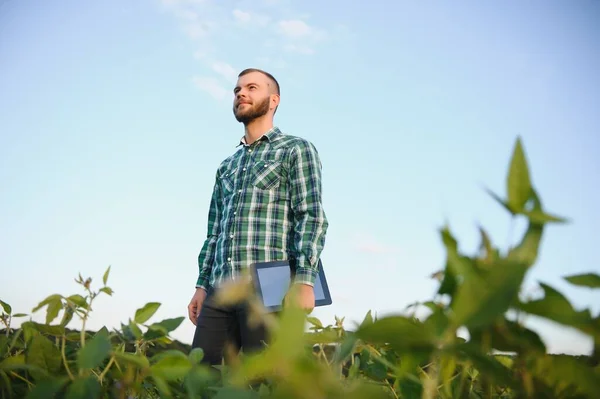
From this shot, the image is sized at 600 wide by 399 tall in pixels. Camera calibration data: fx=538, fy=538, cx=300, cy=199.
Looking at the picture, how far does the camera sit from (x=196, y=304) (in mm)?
3859

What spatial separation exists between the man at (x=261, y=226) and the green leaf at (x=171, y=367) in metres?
2.53

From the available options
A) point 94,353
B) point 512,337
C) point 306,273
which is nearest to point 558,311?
point 512,337

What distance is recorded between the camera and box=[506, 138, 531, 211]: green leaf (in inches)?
14.2

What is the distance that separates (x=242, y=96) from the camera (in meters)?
4.05

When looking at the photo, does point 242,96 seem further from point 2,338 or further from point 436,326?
point 436,326

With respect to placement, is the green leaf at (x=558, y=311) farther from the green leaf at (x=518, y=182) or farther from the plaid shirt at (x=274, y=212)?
the plaid shirt at (x=274, y=212)

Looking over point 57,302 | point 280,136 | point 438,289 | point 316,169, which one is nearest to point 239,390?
point 438,289

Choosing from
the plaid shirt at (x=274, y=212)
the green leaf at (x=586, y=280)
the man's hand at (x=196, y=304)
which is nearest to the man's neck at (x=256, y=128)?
the plaid shirt at (x=274, y=212)

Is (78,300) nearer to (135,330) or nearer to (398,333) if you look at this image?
(135,330)

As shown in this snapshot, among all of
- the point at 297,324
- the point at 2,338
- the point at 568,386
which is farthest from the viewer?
the point at 2,338

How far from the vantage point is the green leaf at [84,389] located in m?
0.50

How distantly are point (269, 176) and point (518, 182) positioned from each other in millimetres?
3217

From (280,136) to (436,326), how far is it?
11.8 feet

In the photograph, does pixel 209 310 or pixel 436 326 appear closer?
pixel 436 326
